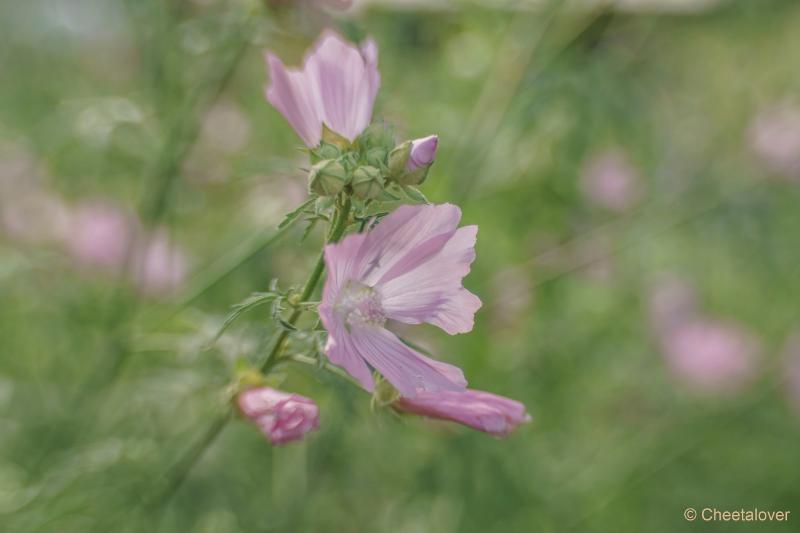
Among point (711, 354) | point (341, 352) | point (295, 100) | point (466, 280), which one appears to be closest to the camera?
point (341, 352)

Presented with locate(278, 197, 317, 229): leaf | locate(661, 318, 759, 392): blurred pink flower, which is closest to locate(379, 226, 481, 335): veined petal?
locate(278, 197, 317, 229): leaf

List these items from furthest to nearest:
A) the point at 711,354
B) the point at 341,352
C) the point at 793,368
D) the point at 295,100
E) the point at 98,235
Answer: the point at 711,354 < the point at 793,368 < the point at 98,235 < the point at 295,100 < the point at 341,352

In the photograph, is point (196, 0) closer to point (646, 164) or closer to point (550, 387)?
point (646, 164)

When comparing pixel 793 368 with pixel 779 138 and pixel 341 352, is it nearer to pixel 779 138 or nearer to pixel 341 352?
pixel 779 138

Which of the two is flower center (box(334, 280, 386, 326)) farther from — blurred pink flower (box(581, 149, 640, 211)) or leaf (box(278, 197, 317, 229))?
blurred pink flower (box(581, 149, 640, 211))

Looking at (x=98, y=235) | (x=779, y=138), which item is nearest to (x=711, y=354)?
(x=779, y=138)

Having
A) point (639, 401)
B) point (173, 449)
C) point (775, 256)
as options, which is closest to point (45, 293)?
point (173, 449)

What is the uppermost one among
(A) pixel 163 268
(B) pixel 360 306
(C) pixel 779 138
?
(C) pixel 779 138
